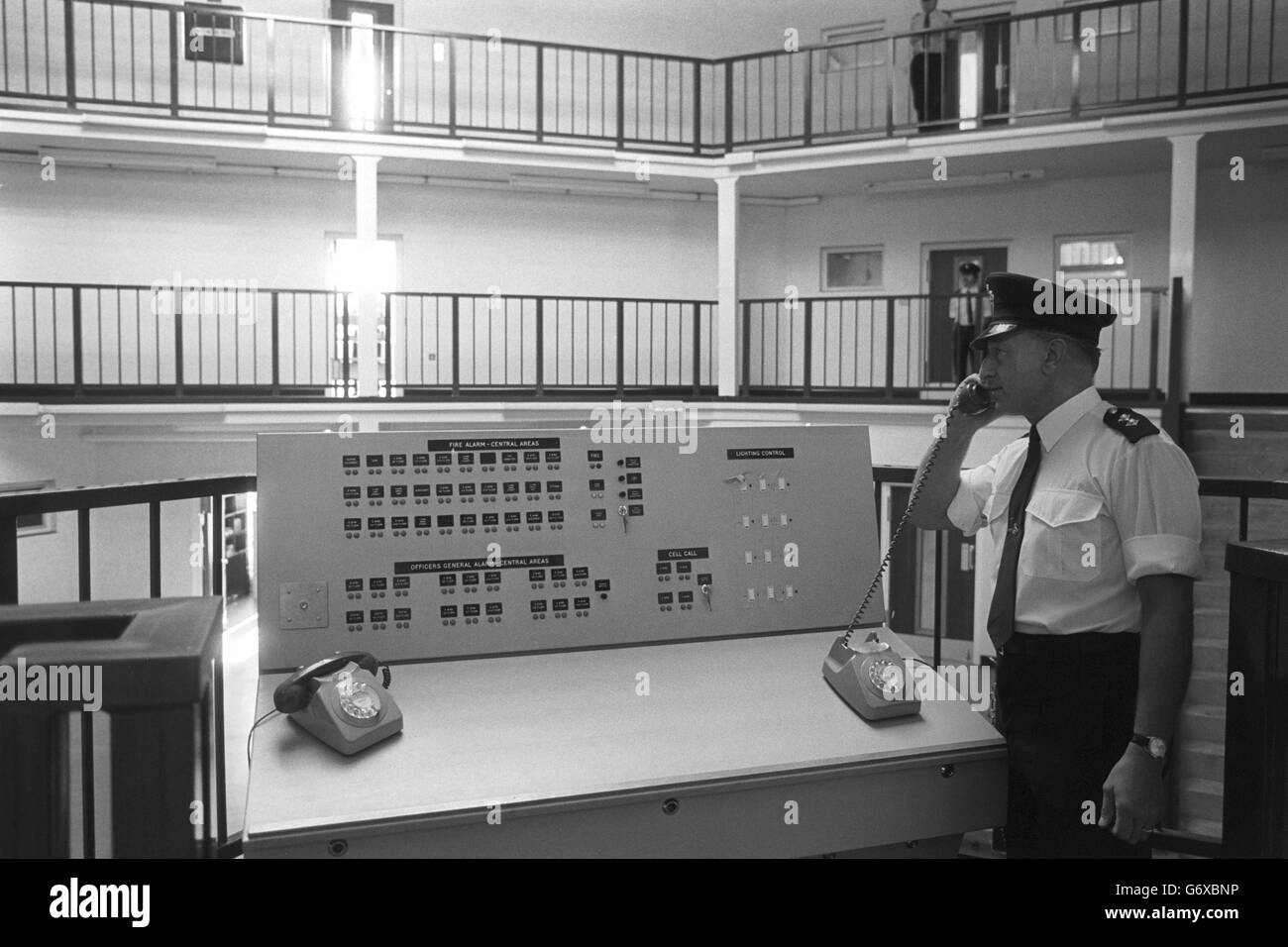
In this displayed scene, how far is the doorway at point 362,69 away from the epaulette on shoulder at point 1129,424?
12248 mm

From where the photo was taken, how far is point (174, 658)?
99 centimetres

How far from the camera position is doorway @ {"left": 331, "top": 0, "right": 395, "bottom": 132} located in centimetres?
1287

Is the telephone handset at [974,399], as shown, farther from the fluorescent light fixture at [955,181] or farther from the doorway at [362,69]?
the doorway at [362,69]

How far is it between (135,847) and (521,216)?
13452 mm

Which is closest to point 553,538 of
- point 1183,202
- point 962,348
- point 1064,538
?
point 1064,538

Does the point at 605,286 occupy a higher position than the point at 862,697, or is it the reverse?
the point at 605,286

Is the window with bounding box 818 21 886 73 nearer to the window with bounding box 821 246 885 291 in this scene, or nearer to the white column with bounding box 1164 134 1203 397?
the window with bounding box 821 246 885 291

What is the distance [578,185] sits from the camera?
13711mm

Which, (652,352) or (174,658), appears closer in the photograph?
(174,658)

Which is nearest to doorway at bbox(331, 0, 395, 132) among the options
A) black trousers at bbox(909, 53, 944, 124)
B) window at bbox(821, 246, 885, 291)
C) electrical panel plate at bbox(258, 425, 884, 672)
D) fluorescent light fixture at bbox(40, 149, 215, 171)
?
fluorescent light fixture at bbox(40, 149, 215, 171)

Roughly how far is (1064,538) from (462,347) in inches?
480

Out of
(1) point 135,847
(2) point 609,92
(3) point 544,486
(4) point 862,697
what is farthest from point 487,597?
(2) point 609,92

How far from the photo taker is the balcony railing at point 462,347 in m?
11.8
